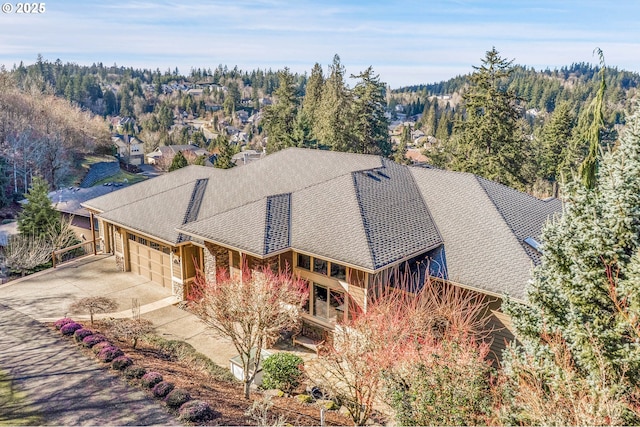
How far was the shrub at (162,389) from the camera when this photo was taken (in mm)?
12477

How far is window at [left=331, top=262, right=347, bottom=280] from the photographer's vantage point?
16.2 meters

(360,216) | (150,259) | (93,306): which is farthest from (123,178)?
(360,216)

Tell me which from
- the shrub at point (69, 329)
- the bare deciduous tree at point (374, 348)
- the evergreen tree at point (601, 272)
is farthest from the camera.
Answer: the shrub at point (69, 329)

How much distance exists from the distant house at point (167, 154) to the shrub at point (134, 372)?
59176 millimetres

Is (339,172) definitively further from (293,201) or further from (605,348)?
(605,348)

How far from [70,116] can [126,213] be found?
49659 millimetres

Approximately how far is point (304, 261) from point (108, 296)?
10.1m

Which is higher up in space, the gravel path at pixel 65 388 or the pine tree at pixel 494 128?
the pine tree at pixel 494 128

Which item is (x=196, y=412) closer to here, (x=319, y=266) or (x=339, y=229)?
(x=319, y=266)

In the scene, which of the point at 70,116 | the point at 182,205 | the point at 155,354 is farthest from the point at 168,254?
the point at 70,116

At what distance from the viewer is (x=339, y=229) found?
56.4 feet

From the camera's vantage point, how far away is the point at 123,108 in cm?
16500

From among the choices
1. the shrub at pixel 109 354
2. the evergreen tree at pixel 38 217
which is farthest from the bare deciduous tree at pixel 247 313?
the evergreen tree at pixel 38 217

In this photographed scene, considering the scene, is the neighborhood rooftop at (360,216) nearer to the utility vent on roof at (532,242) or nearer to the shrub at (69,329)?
the utility vent on roof at (532,242)
